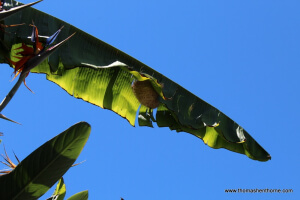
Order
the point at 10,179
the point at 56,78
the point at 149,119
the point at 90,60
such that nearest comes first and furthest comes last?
Answer: the point at 10,179 → the point at 90,60 → the point at 56,78 → the point at 149,119

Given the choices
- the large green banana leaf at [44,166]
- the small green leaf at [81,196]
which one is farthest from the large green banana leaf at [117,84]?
the large green banana leaf at [44,166]

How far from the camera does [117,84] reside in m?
3.04

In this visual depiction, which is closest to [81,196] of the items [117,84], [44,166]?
[44,166]

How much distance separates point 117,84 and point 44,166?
1.70 meters

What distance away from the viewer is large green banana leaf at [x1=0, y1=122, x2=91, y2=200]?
1359 millimetres

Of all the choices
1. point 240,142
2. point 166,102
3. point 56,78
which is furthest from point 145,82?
point 240,142

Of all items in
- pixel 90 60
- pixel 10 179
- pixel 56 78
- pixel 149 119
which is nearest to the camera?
pixel 10 179

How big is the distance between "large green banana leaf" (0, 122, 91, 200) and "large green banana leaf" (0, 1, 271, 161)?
3.88ft

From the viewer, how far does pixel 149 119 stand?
3.20 m

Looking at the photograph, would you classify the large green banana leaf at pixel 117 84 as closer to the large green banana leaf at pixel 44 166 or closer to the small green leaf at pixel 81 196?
the small green leaf at pixel 81 196

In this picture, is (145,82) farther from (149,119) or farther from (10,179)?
(10,179)

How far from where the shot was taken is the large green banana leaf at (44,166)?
4.46ft

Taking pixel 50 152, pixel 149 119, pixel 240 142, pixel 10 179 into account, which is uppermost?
pixel 240 142

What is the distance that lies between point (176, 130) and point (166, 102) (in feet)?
1.43
